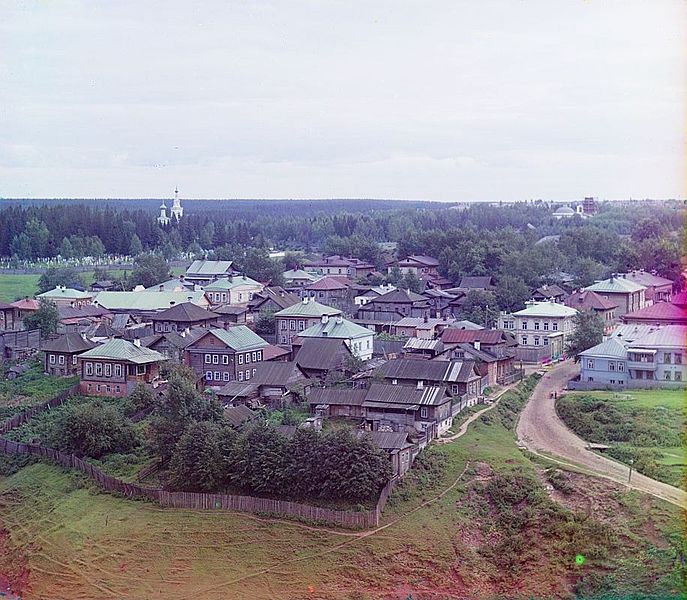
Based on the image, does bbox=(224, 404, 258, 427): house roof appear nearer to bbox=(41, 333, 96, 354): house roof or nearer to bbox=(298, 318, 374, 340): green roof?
bbox=(298, 318, 374, 340): green roof

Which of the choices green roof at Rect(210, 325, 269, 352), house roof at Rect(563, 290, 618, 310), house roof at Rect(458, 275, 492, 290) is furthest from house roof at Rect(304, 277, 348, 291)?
green roof at Rect(210, 325, 269, 352)

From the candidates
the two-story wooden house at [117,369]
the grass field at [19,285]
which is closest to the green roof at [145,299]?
the grass field at [19,285]

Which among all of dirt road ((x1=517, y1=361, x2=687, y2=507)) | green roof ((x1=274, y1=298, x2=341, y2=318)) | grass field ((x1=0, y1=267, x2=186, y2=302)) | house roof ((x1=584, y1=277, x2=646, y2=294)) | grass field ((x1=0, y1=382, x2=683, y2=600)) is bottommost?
grass field ((x1=0, y1=382, x2=683, y2=600))

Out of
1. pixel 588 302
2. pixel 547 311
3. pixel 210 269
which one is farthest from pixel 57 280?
pixel 588 302

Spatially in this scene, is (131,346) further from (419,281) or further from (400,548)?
(419,281)

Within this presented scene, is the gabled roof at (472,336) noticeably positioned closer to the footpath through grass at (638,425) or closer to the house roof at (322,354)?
the house roof at (322,354)
